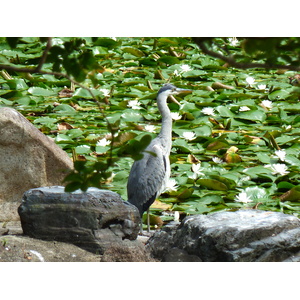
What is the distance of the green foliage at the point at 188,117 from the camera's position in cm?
432

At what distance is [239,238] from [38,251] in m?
1.06

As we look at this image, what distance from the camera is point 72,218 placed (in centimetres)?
356

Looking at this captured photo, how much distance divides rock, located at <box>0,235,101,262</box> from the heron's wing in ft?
2.25

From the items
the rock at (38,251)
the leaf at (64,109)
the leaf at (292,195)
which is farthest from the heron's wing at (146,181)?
the leaf at (64,109)

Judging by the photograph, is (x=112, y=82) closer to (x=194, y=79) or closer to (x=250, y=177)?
(x=194, y=79)

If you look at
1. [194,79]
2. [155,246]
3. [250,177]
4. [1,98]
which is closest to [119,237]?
[155,246]

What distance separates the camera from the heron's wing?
412 centimetres

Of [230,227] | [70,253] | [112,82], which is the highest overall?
[112,82]

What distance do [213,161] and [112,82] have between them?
2058 millimetres

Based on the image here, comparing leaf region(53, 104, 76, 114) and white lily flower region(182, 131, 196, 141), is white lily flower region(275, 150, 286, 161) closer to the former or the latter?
white lily flower region(182, 131, 196, 141)

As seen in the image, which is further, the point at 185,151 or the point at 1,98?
the point at 1,98

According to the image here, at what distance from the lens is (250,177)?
448cm

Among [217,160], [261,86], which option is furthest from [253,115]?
[217,160]

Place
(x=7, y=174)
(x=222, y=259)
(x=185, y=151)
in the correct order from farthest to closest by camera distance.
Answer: (x=185, y=151) < (x=7, y=174) < (x=222, y=259)
